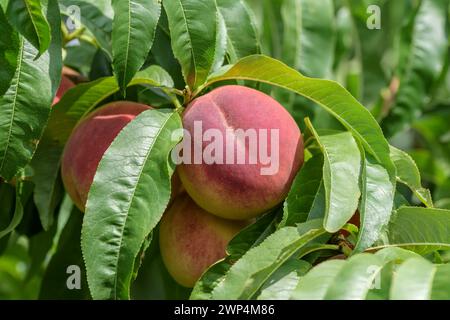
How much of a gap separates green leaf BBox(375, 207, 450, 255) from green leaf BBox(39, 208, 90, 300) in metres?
0.49

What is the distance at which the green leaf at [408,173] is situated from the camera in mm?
1112

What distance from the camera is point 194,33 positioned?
1030 millimetres

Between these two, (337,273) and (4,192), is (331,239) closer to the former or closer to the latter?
(337,273)

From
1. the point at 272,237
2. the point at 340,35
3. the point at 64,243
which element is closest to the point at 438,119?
the point at 340,35

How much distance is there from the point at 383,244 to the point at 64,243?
516 mm

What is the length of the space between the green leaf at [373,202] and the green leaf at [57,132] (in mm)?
344

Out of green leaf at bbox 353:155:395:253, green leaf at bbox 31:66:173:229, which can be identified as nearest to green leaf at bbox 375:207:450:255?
green leaf at bbox 353:155:395:253

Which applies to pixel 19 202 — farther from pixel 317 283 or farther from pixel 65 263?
pixel 317 283

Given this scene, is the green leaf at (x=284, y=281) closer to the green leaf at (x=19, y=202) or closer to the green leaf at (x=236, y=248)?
the green leaf at (x=236, y=248)

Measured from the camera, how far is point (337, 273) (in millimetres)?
848

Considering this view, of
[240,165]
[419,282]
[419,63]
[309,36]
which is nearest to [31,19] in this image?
[240,165]

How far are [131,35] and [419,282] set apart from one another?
408 mm

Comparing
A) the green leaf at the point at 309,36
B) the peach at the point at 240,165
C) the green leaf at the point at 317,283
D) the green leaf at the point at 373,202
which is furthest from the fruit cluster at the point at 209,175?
the green leaf at the point at 309,36

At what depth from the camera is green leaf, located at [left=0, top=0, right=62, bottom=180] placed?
1036 mm
